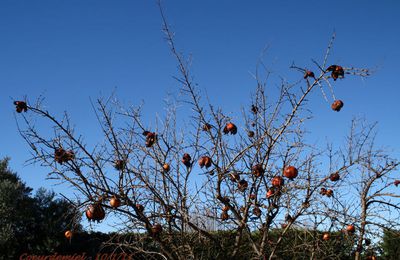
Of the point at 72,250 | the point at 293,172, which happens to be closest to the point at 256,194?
the point at 293,172

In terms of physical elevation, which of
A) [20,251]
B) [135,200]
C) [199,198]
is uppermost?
[199,198]

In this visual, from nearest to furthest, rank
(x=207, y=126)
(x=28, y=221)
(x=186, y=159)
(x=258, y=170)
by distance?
1. (x=258, y=170)
2. (x=207, y=126)
3. (x=186, y=159)
4. (x=28, y=221)

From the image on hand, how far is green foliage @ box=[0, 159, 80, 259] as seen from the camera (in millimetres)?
10359

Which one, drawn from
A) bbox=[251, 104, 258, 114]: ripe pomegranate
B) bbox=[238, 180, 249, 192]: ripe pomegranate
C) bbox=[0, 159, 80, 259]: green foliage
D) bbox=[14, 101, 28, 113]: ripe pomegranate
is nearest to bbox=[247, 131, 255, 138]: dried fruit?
bbox=[251, 104, 258, 114]: ripe pomegranate

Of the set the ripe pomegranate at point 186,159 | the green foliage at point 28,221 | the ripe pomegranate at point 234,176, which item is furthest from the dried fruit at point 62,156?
the green foliage at point 28,221

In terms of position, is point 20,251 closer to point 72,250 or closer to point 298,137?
point 72,250

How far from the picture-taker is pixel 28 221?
11320 mm

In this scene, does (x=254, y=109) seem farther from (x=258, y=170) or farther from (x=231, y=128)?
(x=258, y=170)

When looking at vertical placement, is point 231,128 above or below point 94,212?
above

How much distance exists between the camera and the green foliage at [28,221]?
34.0 feet

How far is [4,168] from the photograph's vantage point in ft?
42.9

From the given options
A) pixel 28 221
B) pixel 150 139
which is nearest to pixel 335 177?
pixel 150 139

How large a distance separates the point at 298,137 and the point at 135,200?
201 cm

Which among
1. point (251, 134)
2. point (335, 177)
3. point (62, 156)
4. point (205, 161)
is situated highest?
point (251, 134)
